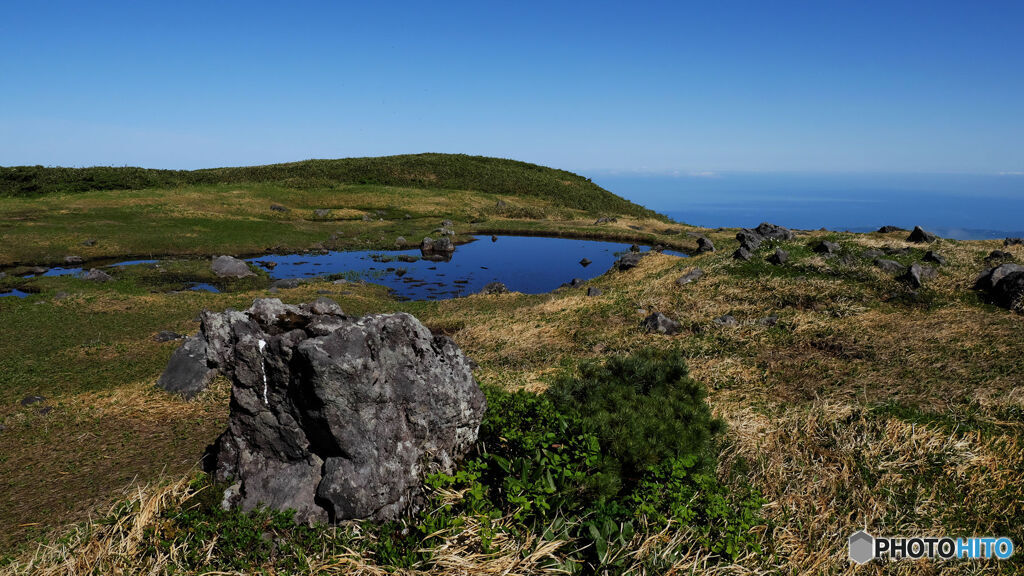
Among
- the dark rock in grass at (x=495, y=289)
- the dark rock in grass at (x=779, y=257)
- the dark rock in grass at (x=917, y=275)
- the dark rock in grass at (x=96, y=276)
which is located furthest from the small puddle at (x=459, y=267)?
the dark rock in grass at (x=917, y=275)

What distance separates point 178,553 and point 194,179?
371 ft

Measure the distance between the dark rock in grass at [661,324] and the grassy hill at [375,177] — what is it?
2942 inches

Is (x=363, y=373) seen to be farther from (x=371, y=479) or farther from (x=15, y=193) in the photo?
(x=15, y=193)

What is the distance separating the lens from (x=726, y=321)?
72.3ft

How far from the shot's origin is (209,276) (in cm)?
4106

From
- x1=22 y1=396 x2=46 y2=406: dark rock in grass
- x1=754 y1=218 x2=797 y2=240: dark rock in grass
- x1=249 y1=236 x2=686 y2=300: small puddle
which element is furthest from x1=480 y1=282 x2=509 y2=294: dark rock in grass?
x1=22 y1=396 x2=46 y2=406: dark rock in grass

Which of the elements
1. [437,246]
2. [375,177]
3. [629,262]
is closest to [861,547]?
[629,262]

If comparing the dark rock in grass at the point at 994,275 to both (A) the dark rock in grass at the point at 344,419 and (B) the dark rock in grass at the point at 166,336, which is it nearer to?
(A) the dark rock in grass at the point at 344,419

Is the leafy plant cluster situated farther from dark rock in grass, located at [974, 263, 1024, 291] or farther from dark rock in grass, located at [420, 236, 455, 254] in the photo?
dark rock in grass, located at [420, 236, 455, 254]

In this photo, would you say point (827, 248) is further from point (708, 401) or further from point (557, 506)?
point (557, 506)

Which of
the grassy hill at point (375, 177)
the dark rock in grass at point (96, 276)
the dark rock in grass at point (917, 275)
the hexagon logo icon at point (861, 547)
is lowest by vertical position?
the hexagon logo icon at point (861, 547)

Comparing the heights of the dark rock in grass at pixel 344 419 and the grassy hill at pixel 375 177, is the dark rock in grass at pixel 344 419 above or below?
below

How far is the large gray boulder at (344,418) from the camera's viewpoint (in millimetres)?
8250

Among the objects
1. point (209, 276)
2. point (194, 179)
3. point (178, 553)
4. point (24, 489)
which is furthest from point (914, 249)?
point (194, 179)
